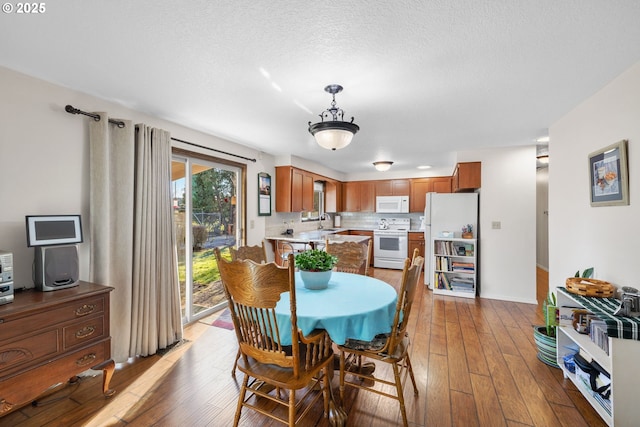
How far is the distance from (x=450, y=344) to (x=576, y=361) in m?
0.97

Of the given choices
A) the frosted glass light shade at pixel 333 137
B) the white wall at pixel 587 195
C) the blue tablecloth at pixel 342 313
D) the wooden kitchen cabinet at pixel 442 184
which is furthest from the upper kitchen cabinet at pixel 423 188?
the blue tablecloth at pixel 342 313

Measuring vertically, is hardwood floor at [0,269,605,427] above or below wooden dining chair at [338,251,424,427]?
below

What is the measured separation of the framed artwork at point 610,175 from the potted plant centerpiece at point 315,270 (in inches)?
80.7

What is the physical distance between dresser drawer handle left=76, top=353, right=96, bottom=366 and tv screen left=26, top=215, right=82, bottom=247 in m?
0.81

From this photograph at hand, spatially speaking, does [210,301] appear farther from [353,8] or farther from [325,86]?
[353,8]

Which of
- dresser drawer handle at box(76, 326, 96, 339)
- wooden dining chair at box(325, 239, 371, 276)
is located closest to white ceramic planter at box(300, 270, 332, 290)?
wooden dining chair at box(325, 239, 371, 276)

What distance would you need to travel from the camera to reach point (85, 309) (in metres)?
1.89

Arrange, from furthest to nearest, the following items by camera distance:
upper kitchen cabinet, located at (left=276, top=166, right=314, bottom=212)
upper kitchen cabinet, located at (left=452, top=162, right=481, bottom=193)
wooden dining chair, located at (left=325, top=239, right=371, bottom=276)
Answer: upper kitchen cabinet, located at (left=276, top=166, right=314, bottom=212), upper kitchen cabinet, located at (left=452, top=162, right=481, bottom=193), wooden dining chair, located at (left=325, top=239, right=371, bottom=276)

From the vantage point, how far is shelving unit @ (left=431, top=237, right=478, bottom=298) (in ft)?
14.2

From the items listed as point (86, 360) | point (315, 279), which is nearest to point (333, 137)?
point (315, 279)

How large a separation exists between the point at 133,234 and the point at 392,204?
540 centimetres

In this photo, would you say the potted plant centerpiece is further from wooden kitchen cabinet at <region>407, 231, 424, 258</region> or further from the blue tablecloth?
wooden kitchen cabinet at <region>407, 231, 424, 258</region>

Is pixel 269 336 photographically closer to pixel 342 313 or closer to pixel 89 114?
pixel 342 313

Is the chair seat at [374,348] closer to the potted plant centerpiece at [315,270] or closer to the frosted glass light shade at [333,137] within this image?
the potted plant centerpiece at [315,270]
